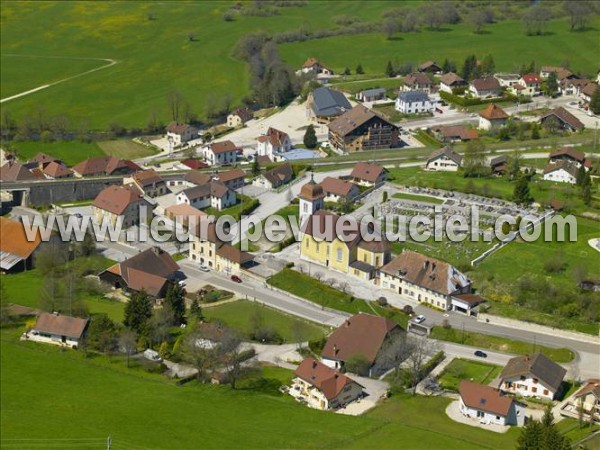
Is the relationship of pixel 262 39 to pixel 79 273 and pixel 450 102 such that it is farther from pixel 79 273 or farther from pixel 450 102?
pixel 79 273

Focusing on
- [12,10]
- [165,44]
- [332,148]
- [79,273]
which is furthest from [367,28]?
[79,273]

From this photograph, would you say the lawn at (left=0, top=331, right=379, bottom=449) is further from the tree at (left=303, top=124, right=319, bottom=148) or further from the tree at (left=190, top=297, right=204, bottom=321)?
the tree at (left=303, top=124, right=319, bottom=148)

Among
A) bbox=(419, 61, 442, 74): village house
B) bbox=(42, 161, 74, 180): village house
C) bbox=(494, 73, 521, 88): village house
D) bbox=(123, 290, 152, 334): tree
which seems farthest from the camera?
bbox=(419, 61, 442, 74): village house

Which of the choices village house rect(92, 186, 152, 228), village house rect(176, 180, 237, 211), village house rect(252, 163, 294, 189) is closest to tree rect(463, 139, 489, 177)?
village house rect(252, 163, 294, 189)

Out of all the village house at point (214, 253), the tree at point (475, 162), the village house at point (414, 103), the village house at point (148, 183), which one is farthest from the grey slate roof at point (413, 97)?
the village house at point (214, 253)

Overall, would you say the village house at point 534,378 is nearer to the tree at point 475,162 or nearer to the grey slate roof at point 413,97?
the tree at point 475,162
